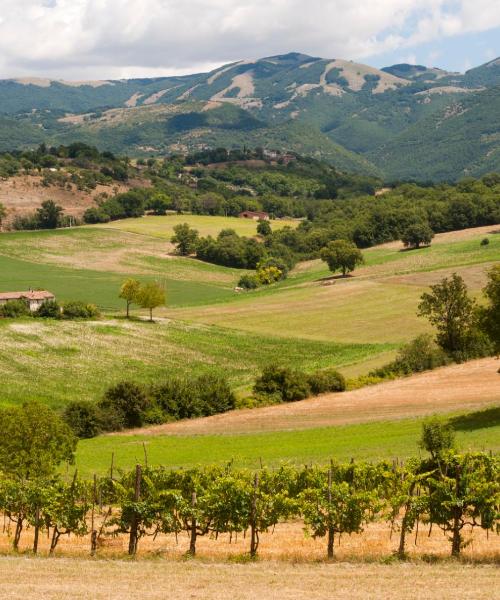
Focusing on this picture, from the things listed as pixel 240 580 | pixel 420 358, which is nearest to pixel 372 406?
pixel 420 358

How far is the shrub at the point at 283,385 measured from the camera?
7169 centimetres

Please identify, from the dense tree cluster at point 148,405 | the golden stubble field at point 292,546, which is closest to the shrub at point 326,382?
the dense tree cluster at point 148,405

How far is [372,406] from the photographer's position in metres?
64.8

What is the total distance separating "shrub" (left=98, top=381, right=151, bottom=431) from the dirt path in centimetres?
166

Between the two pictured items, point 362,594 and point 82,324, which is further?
point 82,324

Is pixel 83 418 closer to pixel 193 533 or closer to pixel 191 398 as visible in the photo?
pixel 191 398

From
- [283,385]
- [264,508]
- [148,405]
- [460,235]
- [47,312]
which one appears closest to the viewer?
[264,508]

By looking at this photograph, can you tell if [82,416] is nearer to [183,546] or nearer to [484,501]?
[183,546]

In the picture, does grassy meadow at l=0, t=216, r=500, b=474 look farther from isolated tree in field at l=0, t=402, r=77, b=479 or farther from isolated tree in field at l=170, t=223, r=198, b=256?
isolated tree in field at l=0, t=402, r=77, b=479

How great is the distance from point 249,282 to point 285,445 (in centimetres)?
9923

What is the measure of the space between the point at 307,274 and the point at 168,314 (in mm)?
47519

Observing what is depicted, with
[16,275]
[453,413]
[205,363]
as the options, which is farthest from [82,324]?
[16,275]

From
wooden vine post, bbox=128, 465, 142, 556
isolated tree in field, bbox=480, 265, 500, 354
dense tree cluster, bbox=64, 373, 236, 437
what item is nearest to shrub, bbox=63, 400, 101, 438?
dense tree cluster, bbox=64, 373, 236, 437

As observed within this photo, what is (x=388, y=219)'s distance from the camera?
18250 cm
